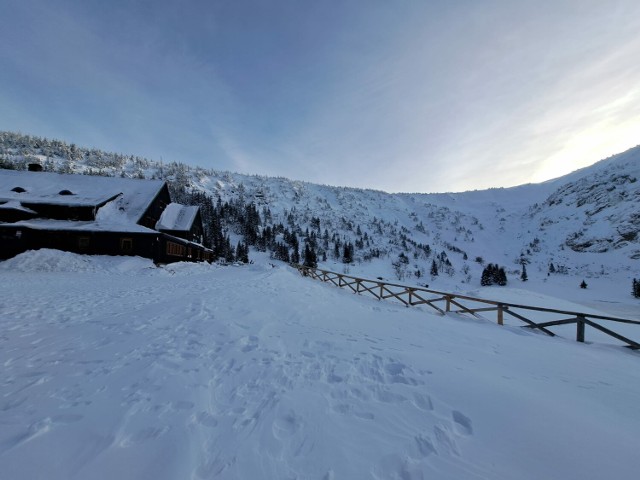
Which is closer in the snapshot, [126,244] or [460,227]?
[126,244]

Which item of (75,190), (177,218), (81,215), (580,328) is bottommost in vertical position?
(580,328)

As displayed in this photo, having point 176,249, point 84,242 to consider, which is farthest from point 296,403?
point 176,249

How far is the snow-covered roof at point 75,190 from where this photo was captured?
2498 cm

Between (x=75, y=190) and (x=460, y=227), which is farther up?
(x=460, y=227)

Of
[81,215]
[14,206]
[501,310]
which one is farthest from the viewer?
[81,215]

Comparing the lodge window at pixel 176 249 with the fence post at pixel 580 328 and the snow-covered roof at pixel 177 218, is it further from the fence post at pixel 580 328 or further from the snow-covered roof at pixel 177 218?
the fence post at pixel 580 328

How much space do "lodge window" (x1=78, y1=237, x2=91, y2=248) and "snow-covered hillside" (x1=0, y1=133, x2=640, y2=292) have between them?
6468 cm

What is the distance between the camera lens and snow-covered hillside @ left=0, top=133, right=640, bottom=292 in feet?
291

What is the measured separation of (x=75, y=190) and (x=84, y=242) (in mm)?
6892

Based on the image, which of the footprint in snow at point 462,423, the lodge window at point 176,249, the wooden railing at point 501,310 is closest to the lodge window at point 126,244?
the lodge window at point 176,249

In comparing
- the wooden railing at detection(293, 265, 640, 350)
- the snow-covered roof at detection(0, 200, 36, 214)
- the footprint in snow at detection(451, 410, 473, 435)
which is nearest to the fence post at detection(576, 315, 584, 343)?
the wooden railing at detection(293, 265, 640, 350)

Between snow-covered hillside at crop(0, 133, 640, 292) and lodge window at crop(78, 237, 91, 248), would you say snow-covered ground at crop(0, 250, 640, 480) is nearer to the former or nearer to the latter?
lodge window at crop(78, 237, 91, 248)

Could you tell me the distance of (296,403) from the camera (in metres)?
3.90

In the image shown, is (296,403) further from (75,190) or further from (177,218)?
(177,218)
